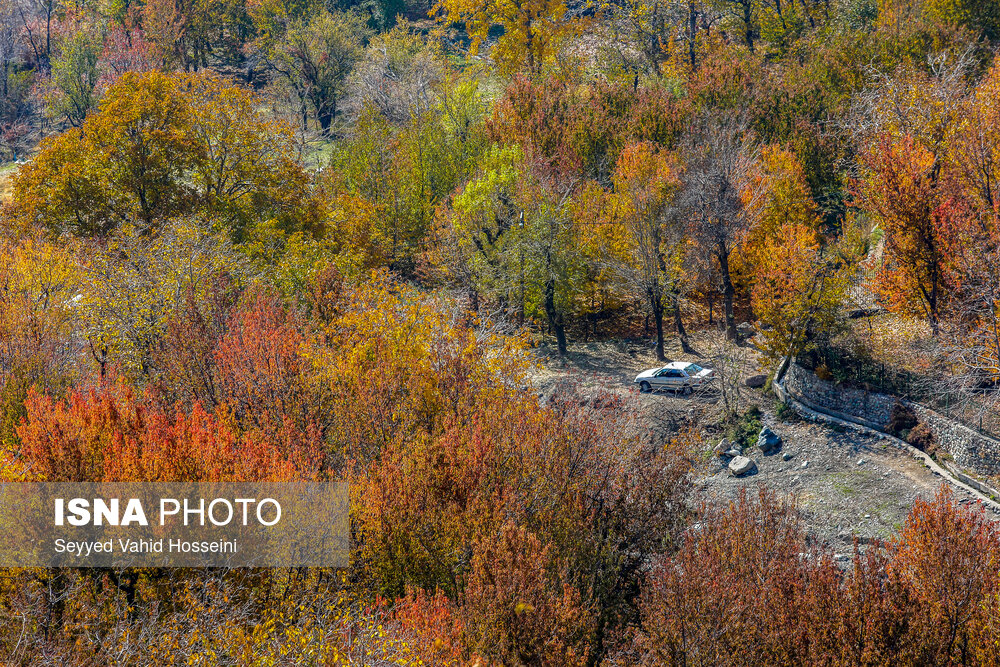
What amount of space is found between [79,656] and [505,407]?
569 inches

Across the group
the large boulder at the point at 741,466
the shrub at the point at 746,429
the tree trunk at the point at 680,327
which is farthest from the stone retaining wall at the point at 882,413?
the tree trunk at the point at 680,327

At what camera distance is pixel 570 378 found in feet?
135

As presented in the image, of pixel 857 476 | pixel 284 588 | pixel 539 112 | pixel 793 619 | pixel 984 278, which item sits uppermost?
pixel 539 112

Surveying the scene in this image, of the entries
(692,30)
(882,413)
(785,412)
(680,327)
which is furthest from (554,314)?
(692,30)

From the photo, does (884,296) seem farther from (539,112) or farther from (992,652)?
(539,112)

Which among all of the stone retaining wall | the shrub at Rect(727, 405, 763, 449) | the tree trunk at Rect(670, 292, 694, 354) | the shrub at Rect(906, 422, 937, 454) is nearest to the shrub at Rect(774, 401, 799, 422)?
the stone retaining wall

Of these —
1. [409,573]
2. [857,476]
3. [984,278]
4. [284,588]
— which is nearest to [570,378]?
[857,476]

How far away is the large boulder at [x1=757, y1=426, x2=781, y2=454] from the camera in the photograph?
33281 mm

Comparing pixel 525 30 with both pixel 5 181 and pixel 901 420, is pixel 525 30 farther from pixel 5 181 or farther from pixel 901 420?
pixel 901 420
